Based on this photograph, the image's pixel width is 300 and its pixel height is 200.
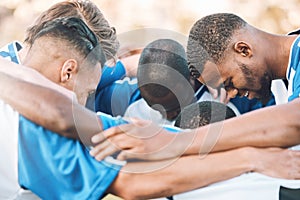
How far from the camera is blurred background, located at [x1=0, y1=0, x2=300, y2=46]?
174 inches

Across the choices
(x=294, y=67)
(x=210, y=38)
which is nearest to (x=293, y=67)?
(x=294, y=67)

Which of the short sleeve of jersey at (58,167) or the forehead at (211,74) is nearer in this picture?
the short sleeve of jersey at (58,167)

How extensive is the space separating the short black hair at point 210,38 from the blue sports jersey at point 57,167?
0.63m

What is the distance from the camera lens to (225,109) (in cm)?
183

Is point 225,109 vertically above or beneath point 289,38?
beneath

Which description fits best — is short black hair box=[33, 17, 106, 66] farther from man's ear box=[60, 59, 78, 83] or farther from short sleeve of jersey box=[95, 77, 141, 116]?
short sleeve of jersey box=[95, 77, 141, 116]

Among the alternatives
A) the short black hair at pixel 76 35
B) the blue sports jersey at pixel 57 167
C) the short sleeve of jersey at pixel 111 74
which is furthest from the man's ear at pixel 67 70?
the short sleeve of jersey at pixel 111 74

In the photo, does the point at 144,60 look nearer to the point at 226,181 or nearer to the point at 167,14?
the point at 226,181

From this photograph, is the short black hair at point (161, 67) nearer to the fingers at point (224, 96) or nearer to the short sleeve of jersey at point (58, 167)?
the fingers at point (224, 96)

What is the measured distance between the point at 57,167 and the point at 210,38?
2.42 ft

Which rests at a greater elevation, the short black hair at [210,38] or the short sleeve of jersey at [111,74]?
the short black hair at [210,38]

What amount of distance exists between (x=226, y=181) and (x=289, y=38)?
74 cm

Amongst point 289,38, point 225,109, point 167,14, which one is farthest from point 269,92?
point 167,14

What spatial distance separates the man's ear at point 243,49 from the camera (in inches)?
77.0
